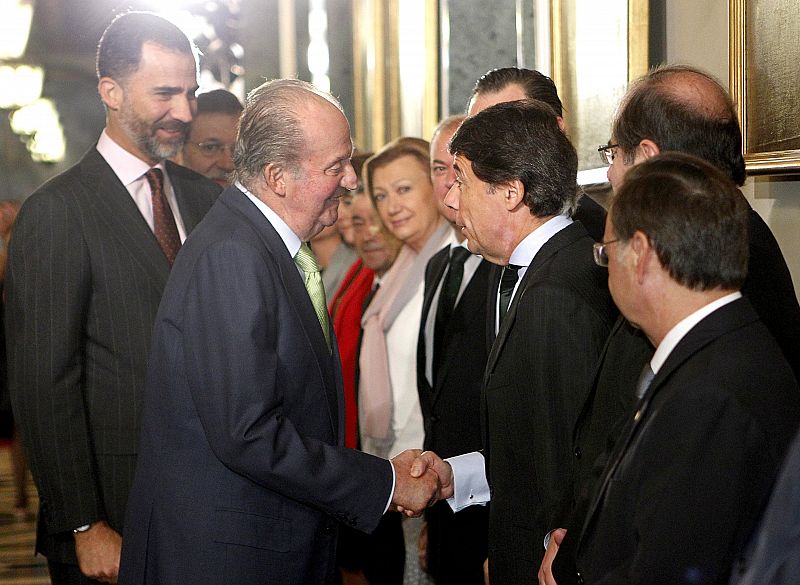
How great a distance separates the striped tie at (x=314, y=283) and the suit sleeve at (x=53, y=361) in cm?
68

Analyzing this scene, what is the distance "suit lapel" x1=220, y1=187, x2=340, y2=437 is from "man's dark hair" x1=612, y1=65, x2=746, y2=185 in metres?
0.81

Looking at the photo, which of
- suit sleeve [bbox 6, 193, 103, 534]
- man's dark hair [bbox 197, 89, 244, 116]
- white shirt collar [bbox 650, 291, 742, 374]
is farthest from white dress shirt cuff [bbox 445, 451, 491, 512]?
man's dark hair [bbox 197, 89, 244, 116]

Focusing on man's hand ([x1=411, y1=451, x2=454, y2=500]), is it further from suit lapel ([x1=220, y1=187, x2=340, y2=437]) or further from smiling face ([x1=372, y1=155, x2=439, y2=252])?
smiling face ([x1=372, y1=155, x2=439, y2=252])

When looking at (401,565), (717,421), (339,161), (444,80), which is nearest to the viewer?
(717,421)

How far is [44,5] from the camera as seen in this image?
1736 centimetres

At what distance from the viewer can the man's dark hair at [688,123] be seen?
2.23 metres

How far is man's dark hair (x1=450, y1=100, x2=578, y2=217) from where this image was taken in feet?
8.03

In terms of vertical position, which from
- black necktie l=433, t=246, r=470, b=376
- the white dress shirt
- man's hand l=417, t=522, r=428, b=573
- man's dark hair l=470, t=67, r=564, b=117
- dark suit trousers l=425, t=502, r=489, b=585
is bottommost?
man's hand l=417, t=522, r=428, b=573

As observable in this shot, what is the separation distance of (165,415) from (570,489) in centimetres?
93

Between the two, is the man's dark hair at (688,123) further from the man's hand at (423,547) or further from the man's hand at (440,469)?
the man's hand at (423,547)

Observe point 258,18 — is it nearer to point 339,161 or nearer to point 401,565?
point 401,565

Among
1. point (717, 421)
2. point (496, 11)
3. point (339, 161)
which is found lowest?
point (717, 421)

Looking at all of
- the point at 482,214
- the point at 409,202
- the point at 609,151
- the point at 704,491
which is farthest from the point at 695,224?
the point at 409,202

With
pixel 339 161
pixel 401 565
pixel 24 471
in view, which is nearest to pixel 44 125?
pixel 24 471
